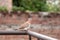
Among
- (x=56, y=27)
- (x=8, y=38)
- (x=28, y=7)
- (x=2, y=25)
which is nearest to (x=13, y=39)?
(x=8, y=38)

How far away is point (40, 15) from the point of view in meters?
6.09

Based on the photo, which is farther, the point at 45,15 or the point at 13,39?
the point at 45,15

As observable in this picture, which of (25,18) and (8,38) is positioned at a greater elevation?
(25,18)

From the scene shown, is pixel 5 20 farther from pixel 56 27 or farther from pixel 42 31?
pixel 56 27

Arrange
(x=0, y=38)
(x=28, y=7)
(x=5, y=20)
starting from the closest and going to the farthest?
(x=0, y=38) → (x=5, y=20) → (x=28, y=7)

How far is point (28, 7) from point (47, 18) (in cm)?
237

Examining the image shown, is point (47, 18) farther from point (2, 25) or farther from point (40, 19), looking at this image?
point (2, 25)

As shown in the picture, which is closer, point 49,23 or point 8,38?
point 8,38

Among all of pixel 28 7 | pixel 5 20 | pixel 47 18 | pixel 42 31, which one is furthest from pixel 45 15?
pixel 28 7

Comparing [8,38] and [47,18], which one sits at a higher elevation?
[47,18]

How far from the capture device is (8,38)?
5.68m

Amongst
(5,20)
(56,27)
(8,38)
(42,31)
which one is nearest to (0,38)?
(8,38)

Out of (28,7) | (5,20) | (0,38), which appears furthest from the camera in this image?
(28,7)

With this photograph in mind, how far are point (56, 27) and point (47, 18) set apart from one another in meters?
0.34
